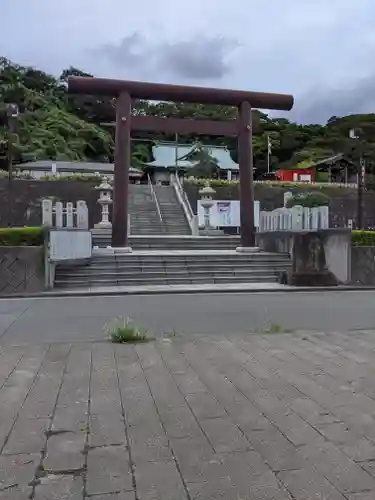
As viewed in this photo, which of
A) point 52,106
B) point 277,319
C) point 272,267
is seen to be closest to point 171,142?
point 52,106

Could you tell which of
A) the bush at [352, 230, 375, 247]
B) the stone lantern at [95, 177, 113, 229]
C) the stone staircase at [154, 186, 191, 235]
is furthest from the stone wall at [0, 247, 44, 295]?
the stone staircase at [154, 186, 191, 235]

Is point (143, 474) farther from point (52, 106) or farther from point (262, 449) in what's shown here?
point (52, 106)

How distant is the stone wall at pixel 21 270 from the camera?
1281 cm

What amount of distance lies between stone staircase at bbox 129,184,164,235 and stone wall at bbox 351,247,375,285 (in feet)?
44.9

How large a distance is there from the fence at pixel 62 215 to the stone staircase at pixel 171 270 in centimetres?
264

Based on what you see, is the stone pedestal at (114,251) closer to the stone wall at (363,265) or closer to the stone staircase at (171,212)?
the stone wall at (363,265)

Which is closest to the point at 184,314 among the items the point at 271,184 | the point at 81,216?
the point at 81,216

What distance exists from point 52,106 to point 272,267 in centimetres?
5530

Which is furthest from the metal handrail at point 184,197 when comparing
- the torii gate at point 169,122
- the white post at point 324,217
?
the white post at point 324,217

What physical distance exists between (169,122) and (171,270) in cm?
605

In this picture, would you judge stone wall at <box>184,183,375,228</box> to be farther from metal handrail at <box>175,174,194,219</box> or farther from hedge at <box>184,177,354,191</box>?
metal handrail at <box>175,174,194,219</box>

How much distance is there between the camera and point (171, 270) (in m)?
15.1

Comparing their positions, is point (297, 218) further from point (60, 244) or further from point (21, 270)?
point (21, 270)

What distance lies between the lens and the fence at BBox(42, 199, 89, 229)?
683 inches
